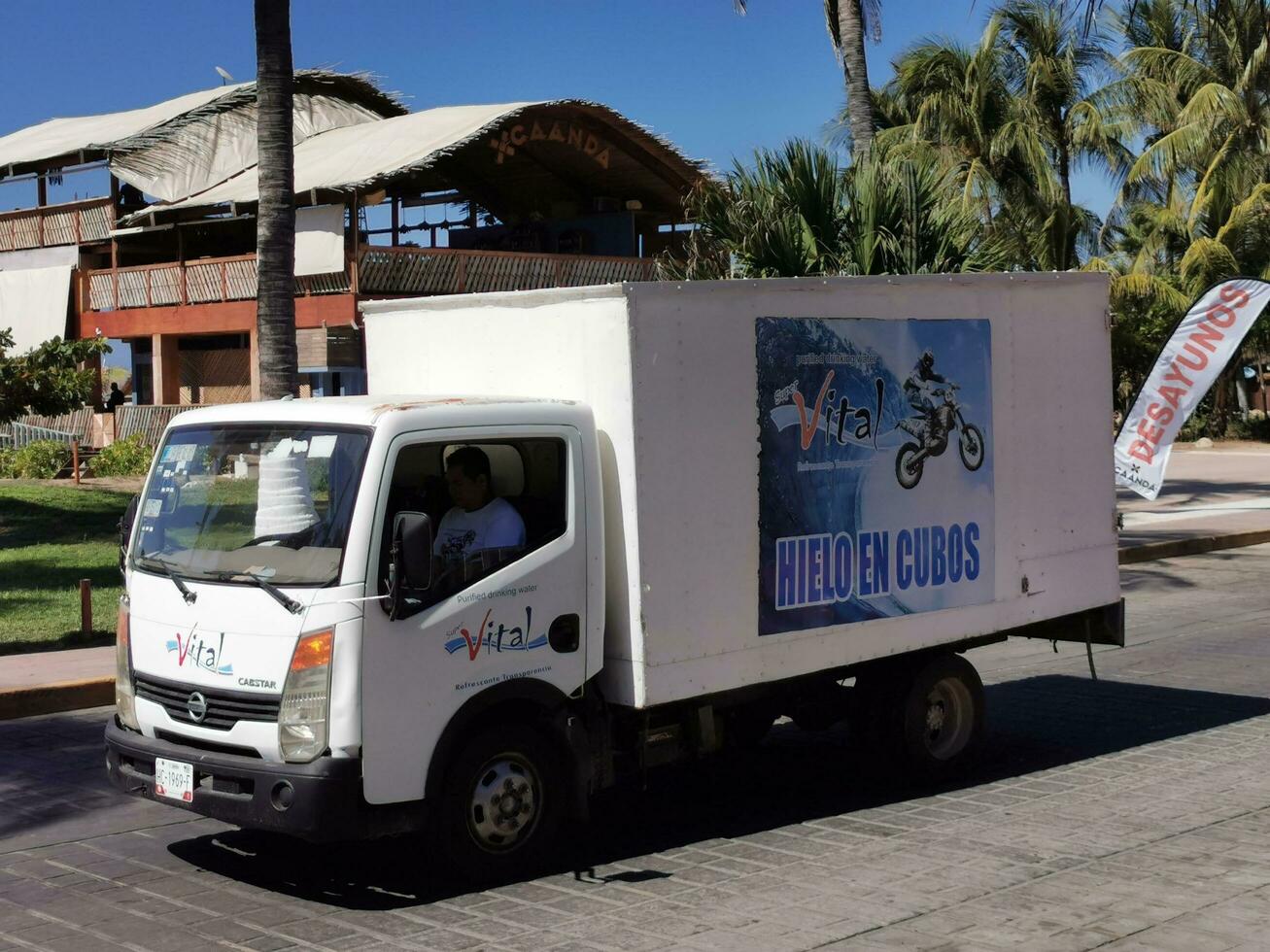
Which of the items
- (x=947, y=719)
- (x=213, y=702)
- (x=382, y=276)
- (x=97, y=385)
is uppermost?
(x=382, y=276)

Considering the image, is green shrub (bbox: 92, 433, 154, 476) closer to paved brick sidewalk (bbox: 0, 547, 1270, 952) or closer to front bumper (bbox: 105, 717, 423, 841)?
paved brick sidewalk (bbox: 0, 547, 1270, 952)

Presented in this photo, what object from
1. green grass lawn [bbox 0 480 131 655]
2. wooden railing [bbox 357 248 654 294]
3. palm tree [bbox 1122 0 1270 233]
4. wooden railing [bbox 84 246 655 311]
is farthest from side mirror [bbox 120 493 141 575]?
palm tree [bbox 1122 0 1270 233]

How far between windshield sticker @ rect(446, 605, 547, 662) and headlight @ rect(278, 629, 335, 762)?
527 millimetres

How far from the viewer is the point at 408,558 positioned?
19.4 ft

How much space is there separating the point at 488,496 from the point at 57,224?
31.3 meters

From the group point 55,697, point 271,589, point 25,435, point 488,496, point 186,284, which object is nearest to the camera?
point 271,589

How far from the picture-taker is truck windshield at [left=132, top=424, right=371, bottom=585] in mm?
6129

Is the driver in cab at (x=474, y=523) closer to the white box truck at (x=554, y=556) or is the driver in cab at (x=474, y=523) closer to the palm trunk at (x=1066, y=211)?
the white box truck at (x=554, y=556)

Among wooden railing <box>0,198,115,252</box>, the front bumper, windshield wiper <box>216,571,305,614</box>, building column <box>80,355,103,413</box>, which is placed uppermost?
wooden railing <box>0,198,115,252</box>

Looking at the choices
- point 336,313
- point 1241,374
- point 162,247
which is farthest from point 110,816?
point 1241,374

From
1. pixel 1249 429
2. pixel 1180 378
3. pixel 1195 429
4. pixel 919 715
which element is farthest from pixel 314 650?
pixel 1249 429

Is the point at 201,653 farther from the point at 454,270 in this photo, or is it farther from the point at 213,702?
the point at 454,270

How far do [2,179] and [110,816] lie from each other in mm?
30525

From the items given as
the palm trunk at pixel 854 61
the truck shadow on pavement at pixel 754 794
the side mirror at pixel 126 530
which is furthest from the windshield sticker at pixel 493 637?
the palm trunk at pixel 854 61
